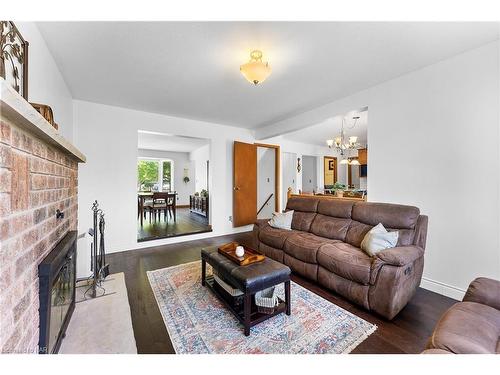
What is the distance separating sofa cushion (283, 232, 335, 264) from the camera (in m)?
2.44

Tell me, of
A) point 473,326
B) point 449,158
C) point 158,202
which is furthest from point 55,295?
point 158,202

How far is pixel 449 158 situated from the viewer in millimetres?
2279

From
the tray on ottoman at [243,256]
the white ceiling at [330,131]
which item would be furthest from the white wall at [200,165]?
the tray on ottoman at [243,256]

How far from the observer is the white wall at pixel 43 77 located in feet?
5.55

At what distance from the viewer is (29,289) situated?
3.22 ft

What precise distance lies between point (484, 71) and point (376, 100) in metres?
1.00

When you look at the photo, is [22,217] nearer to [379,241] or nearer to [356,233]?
[379,241]

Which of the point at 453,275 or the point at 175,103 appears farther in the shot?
the point at 175,103

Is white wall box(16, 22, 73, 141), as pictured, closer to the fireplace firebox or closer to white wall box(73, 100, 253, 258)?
white wall box(73, 100, 253, 258)

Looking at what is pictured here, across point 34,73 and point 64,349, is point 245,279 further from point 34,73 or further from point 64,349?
point 34,73

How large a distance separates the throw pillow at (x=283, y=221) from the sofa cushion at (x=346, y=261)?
92 centimetres

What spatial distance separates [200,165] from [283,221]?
6.20 m

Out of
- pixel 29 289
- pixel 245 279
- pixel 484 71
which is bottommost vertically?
pixel 245 279
